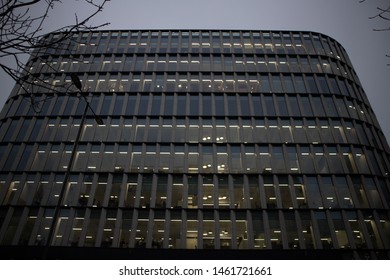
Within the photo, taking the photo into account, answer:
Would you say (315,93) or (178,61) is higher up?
(178,61)

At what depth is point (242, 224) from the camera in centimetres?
2453

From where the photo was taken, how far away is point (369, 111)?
114 ft

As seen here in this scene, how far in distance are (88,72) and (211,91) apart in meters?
15.7

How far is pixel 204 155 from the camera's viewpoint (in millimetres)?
28500

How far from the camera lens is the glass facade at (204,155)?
79.3ft

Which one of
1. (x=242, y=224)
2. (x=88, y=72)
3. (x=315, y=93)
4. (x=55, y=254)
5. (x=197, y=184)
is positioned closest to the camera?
(x=55, y=254)

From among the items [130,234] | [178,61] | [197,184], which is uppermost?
[178,61]

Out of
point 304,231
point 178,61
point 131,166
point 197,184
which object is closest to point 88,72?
point 178,61

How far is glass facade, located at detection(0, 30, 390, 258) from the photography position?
2417 centimetres

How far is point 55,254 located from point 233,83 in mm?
25462

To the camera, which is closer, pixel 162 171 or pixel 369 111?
pixel 162 171

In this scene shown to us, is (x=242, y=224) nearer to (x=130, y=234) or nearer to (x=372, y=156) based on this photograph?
(x=130, y=234)

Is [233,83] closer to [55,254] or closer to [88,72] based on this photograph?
[88,72]

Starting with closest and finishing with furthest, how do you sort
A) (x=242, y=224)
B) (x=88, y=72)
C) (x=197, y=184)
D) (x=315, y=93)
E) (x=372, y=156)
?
(x=242, y=224)
(x=197, y=184)
(x=372, y=156)
(x=315, y=93)
(x=88, y=72)
